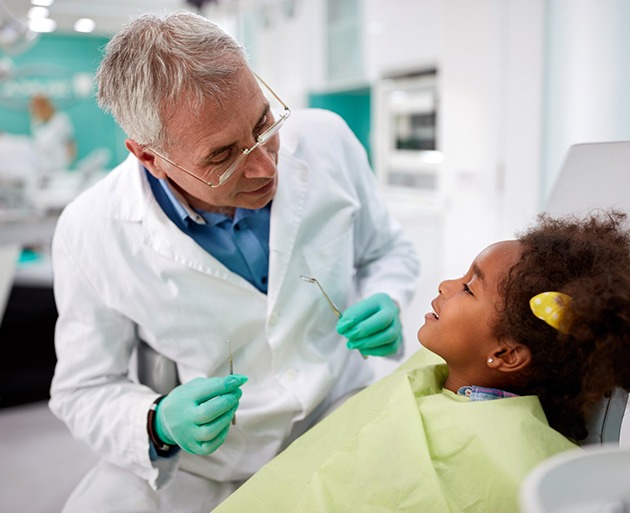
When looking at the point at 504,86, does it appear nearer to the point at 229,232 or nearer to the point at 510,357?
the point at 229,232

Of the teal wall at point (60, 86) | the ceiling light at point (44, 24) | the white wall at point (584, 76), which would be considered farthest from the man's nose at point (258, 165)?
the teal wall at point (60, 86)

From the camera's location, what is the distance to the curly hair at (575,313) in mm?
812

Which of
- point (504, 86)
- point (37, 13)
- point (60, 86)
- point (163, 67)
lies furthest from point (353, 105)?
point (60, 86)

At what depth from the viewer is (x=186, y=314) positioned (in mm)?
1254

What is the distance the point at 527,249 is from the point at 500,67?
1.74 m

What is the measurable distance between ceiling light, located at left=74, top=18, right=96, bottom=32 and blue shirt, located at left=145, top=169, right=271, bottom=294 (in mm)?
5354

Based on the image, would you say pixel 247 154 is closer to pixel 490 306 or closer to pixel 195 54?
pixel 195 54

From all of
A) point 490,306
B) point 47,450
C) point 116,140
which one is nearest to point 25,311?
point 47,450

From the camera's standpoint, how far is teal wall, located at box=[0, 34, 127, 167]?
657 cm

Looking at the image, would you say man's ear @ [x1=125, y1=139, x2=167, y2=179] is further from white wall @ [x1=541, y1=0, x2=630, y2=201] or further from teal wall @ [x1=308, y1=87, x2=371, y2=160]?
teal wall @ [x1=308, y1=87, x2=371, y2=160]

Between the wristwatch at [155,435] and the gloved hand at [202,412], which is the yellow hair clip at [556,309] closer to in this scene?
the gloved hand at [202,412]

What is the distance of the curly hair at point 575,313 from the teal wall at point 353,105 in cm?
331

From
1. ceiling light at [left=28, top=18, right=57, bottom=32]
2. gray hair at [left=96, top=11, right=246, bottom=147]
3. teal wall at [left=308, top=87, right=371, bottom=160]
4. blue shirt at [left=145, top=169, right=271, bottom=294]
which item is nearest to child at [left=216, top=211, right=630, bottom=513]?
blue shirt at [left=145, top=169, right=271, bottom=294]

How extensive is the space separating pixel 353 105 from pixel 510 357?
3.64m
